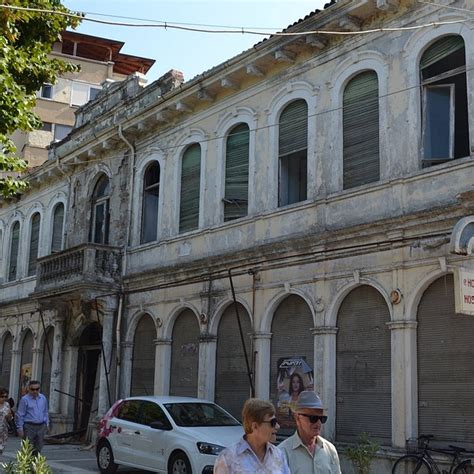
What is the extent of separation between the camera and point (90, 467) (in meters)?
16.3

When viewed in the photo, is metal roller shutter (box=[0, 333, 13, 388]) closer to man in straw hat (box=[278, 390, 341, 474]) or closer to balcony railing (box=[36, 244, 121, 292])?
balcony railing (box=[36, 244, 121, 292])

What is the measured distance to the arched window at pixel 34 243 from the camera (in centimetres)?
2817

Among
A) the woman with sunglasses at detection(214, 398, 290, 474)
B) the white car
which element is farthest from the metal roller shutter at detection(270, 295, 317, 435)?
the woman with sunglasses at detection(214, 398, 290, 474)

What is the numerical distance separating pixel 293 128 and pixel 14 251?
668 inches

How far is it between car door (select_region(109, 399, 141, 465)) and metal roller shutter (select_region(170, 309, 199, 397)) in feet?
11.7

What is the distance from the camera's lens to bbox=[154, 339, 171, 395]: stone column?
19578 millimetres

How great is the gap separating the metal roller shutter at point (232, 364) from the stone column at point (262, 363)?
42cm

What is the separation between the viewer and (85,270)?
20891 mm

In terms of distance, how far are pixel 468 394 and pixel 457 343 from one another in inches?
33.3

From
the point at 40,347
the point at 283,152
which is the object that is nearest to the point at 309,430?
the point at 283,152

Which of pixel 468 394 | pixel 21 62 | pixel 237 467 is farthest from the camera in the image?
pixel 468 394

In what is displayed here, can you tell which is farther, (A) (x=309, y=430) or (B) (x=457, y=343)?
(B) (x=457, y=343)

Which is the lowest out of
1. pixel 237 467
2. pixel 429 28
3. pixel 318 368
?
pixel 237 467

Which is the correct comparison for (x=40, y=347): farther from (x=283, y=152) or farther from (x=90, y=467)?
(x=283, y=152)
